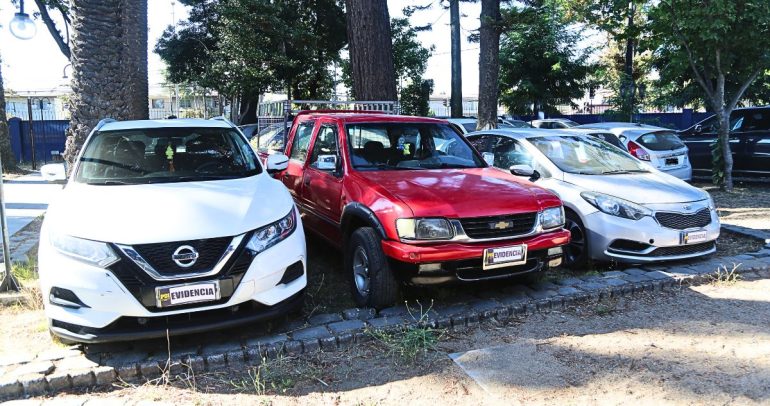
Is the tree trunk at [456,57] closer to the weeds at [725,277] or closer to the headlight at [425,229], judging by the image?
the weeds at [725,277]

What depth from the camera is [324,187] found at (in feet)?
18.7

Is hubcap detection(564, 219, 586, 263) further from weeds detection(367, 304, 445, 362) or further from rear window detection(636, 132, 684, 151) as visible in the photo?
rear window detection(636, 132, 684, 151)

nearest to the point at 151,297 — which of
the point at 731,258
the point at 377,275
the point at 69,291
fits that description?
the point at 69,291

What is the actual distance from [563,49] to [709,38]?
1795 centimetres

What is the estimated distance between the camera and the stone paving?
3.64 meters

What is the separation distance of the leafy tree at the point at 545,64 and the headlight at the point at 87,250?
2481 cm

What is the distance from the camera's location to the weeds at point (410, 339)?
157 inches

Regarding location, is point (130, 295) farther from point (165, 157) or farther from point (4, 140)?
point (4, 140)

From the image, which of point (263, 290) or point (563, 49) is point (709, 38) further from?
point (563, 49)

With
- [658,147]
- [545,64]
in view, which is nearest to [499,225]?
[658,147]

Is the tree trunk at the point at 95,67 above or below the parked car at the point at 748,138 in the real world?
above

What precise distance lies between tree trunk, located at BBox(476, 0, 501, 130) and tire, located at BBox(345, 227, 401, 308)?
10.8m

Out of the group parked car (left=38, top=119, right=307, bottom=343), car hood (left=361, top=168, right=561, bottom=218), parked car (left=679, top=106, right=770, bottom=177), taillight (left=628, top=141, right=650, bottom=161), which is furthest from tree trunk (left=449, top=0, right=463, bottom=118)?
parked car (left=38, top=119, right=307, bottom=343)

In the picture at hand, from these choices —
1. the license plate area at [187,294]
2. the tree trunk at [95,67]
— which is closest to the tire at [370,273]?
the license plate area at [187,294]
